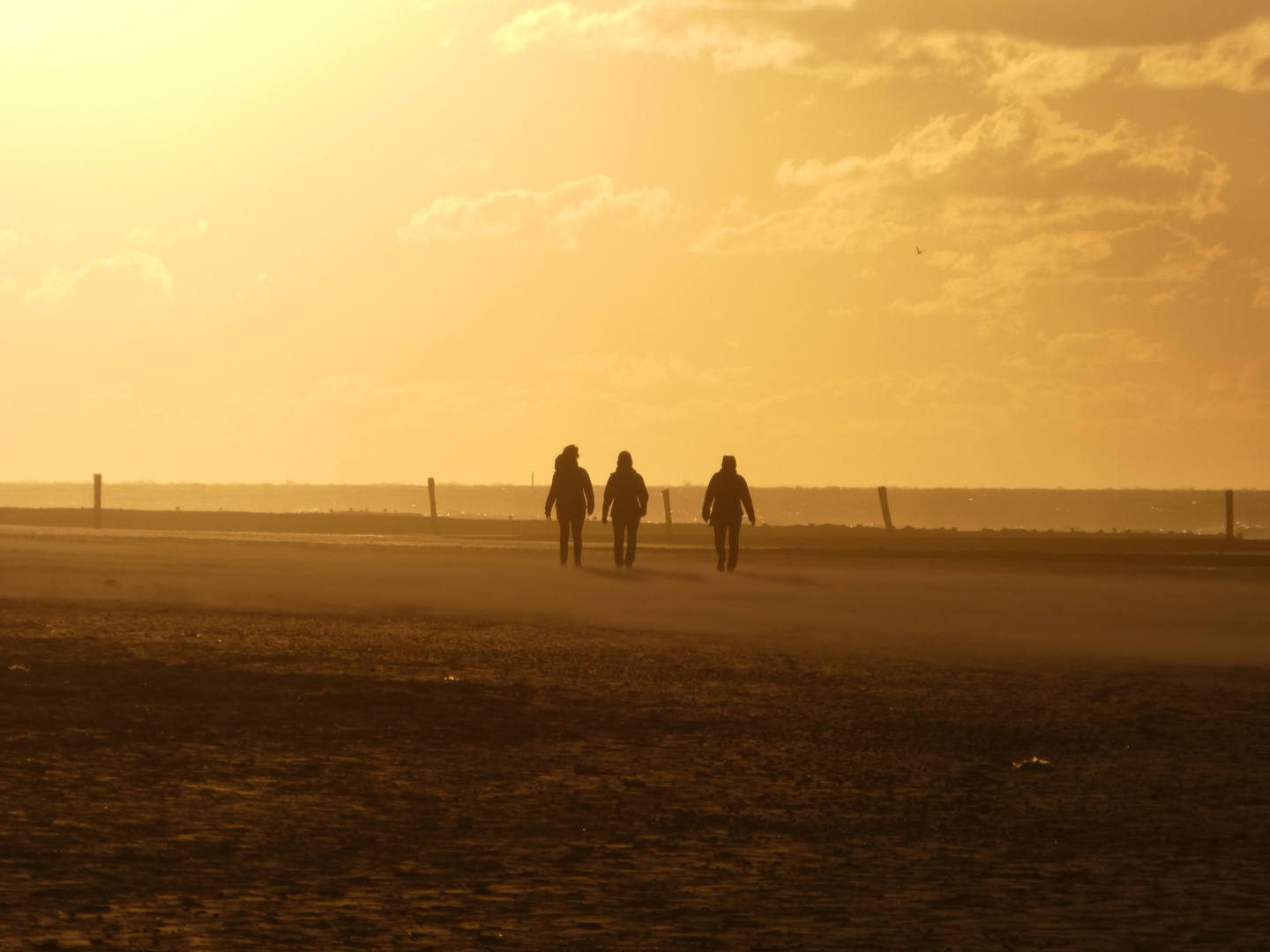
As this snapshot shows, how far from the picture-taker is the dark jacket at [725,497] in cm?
2950

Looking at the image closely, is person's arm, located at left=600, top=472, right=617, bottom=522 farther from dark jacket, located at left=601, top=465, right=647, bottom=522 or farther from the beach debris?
the beach debris

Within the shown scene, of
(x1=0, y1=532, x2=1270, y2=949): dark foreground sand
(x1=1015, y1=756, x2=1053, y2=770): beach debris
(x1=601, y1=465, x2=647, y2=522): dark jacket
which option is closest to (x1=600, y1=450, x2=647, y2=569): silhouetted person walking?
(x1=601, y1=465, x2=647, y2=522): dark jacket

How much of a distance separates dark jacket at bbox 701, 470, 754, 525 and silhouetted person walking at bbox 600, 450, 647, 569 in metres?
1.13

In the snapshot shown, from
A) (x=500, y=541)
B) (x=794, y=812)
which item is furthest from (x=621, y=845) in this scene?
(x=500, y=541)

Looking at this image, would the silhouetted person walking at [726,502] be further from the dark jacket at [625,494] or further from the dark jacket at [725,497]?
the dark jacket at [625,494]

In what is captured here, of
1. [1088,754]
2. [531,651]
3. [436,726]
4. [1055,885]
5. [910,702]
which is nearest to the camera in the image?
[1055,885]

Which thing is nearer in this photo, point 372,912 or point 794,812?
point 372,912

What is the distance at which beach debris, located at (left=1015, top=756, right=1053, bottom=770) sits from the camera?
9586 mm

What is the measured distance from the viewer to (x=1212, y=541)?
131 feet

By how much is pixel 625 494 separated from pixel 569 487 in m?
0.99

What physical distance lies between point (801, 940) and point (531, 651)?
9468mm

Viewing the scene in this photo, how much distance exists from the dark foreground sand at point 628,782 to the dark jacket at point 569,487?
1137 centimetres

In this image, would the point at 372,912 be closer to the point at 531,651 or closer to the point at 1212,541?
the point at 531,651

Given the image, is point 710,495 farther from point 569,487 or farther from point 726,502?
point 569,487
